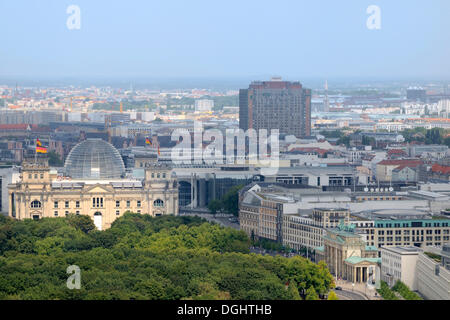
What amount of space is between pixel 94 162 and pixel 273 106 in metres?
76.6

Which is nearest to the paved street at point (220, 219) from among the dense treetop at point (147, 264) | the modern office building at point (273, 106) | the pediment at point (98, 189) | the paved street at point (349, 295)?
the dense treetop at point (147, 264)

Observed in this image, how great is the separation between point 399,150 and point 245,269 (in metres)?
72.2

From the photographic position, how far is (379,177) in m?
111

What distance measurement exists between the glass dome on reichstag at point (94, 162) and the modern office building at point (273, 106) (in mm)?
73619

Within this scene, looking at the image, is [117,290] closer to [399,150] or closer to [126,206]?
[126,206]

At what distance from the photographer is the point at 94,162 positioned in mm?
89250

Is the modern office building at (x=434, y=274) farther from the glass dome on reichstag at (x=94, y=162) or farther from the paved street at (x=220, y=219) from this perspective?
the glass dome on reichstag at (x=94, y=162)

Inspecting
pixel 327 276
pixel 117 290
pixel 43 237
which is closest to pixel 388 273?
pixel 327 276

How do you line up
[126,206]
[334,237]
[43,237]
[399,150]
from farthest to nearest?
[399,150] → [126,206] → [43,237] → [334,237]

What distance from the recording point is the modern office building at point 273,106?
164125 mm

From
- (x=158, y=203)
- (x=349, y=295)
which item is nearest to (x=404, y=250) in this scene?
(x=349, y=295)

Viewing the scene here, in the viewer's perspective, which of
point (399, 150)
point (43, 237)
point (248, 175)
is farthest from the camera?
point (399, 150)

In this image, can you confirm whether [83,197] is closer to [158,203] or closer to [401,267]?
[158,203]

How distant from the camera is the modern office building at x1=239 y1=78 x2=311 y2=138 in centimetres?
16412
